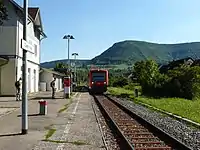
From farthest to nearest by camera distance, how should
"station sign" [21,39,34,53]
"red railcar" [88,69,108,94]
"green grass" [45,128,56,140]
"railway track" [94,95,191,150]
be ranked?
"red railcar" [88,69,108,94] < "green grass" [45,128,56,140] < "station sign" [21,39,34,53] < "railway track" [94,95,191,150]

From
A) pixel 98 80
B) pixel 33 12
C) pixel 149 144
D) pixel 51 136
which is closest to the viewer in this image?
pixel 149 144

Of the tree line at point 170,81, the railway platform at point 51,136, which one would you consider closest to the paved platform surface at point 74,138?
the railway platform at point 51,136

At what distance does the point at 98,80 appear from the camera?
50.7m

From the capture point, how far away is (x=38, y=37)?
53969 millimetres

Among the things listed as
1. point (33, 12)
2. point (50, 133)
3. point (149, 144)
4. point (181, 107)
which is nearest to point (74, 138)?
point (50, 133)

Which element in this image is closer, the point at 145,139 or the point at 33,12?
the point at 145,139

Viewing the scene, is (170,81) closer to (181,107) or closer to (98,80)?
(98,80)

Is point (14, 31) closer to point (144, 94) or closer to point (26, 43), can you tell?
point (144, 94)

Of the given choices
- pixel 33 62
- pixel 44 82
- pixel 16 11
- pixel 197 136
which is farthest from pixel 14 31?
pixel 197 136

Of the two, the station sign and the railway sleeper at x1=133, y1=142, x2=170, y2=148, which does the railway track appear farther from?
the station sign

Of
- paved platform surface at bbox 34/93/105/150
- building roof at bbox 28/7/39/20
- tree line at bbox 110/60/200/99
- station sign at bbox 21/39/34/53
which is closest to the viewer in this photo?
paved platform surface at bbox 34/93/105/150

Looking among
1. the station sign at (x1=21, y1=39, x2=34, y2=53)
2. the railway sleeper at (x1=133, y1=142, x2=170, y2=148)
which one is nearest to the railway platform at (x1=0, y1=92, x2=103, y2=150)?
the railway sleeper at (x1=133, y1=142, x2=170, y2=148)

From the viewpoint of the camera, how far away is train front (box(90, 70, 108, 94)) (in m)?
50.6

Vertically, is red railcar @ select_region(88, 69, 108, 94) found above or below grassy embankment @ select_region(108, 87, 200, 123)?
above
